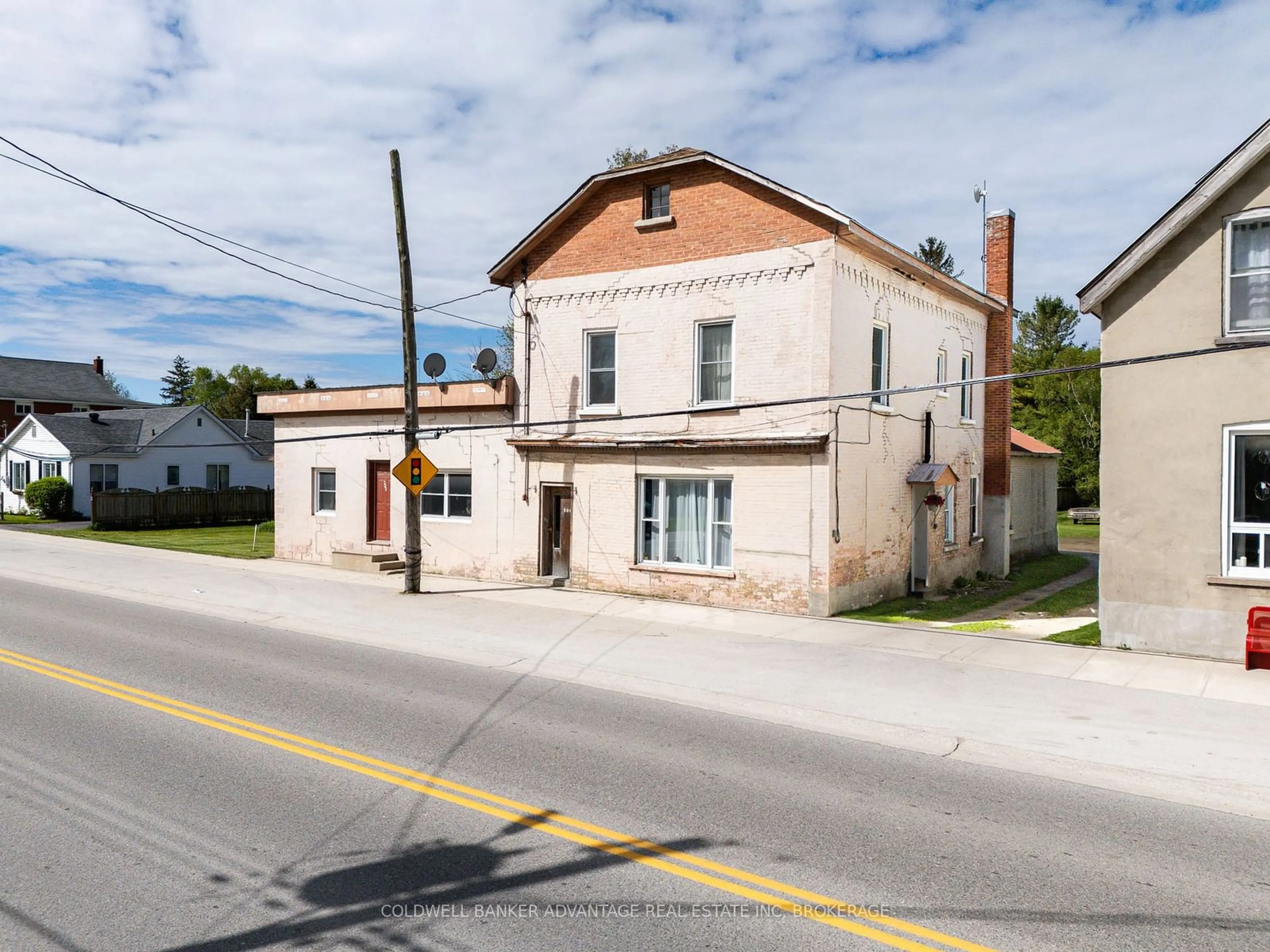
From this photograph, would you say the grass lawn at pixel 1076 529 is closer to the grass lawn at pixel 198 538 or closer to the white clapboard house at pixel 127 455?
the grass lawn at pixel 198 538

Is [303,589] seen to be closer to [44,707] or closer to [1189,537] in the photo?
[44,707]

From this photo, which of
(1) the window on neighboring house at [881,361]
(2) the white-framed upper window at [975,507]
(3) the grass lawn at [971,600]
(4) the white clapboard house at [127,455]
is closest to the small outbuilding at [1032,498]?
(3) the grass lawn at [971,600]

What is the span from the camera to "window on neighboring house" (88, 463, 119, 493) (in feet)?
135

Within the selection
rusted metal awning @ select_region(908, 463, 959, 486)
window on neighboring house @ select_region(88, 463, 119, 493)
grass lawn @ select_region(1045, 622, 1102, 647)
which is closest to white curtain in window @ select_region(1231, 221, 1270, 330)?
grass lawn @ select_region(1045, 622, 1102, 647)

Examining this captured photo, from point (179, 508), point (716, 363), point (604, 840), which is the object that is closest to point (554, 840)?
point (604, 840)

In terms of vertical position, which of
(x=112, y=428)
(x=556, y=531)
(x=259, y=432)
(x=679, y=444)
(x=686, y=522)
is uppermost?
(x=259, y=432)

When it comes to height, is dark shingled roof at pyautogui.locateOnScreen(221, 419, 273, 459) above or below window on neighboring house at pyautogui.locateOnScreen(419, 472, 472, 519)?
above

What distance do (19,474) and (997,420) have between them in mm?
44188

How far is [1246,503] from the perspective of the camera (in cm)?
1170

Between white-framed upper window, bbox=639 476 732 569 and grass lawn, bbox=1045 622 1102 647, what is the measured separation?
565 centimetres

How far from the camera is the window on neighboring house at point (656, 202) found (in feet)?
57.2

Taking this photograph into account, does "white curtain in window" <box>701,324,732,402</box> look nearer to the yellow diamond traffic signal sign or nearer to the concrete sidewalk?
the concrete sidewalk

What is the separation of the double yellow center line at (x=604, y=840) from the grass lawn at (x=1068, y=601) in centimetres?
1364

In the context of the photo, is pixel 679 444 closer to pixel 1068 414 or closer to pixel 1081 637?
pixel 1081 637
